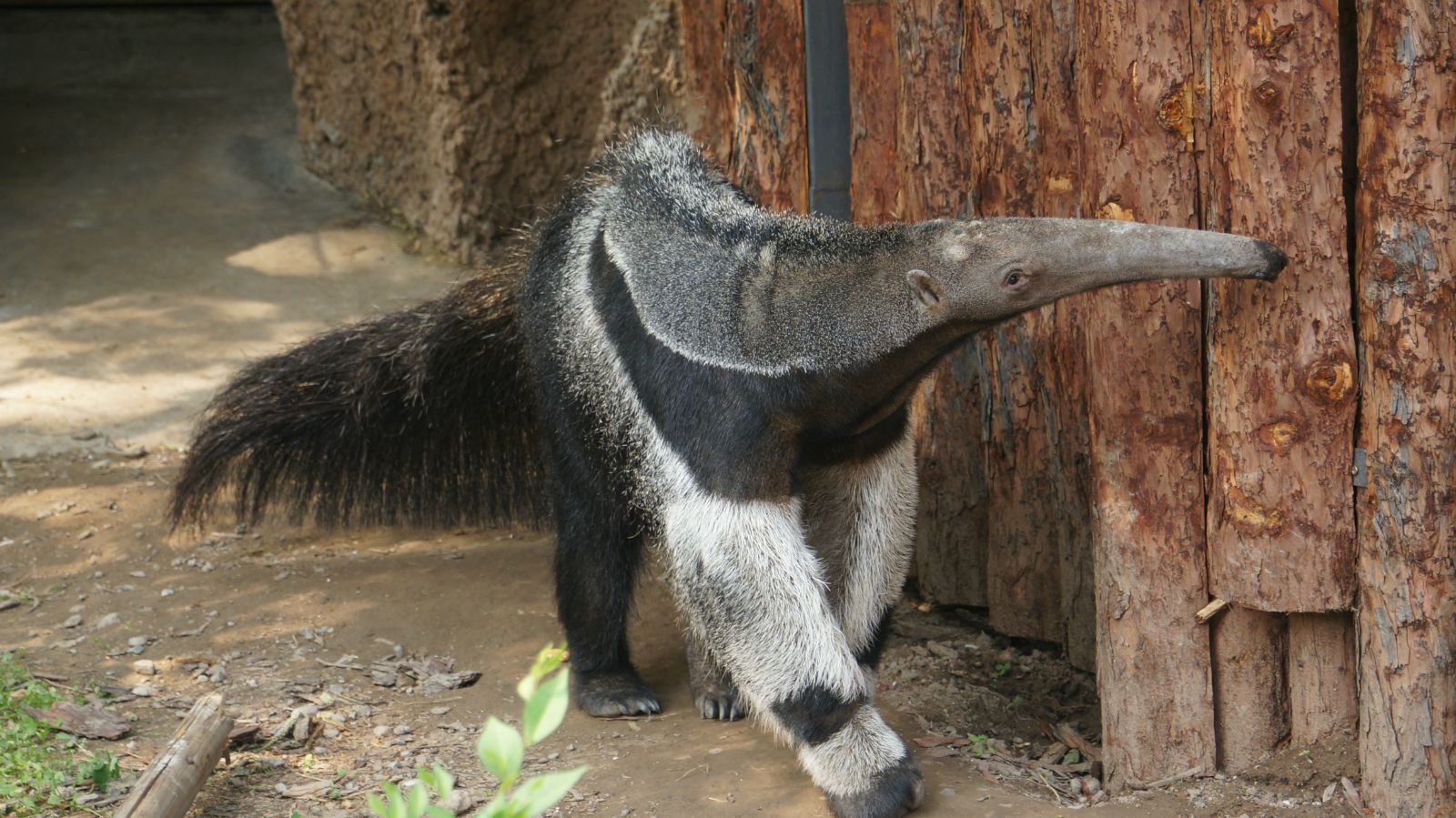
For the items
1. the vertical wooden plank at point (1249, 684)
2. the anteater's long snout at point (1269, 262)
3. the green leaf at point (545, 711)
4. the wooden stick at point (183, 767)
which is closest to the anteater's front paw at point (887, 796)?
the vertical wooden plank at point (1249, 684)

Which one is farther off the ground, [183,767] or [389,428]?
[389,428]

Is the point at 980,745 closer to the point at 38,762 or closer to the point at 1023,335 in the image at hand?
the point at 1023,335

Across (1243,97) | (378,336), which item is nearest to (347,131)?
(378,336)

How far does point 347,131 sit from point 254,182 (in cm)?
89

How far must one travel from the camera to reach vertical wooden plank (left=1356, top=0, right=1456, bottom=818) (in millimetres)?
3211

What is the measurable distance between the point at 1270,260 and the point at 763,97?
257 cm

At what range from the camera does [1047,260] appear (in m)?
3.51

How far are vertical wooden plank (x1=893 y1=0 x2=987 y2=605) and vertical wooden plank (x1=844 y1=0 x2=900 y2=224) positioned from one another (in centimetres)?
9

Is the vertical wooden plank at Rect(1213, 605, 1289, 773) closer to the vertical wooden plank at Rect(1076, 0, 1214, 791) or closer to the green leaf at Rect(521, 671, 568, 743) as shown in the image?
the vertical wooden plank at Rect(1076, 0, 1214, 791)

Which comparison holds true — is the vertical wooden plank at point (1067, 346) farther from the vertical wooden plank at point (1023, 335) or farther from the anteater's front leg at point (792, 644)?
the anteater's front leg at point (792, 644)

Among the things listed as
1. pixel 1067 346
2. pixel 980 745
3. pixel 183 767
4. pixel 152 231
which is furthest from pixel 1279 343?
pixel 152 231

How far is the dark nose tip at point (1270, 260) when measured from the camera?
3.29 m

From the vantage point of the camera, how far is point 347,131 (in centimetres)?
1098

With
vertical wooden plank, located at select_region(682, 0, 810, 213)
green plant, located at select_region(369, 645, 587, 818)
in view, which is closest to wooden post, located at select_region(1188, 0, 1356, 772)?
vertical wooden plank, located at select_region(682, 0, 810, 213)
